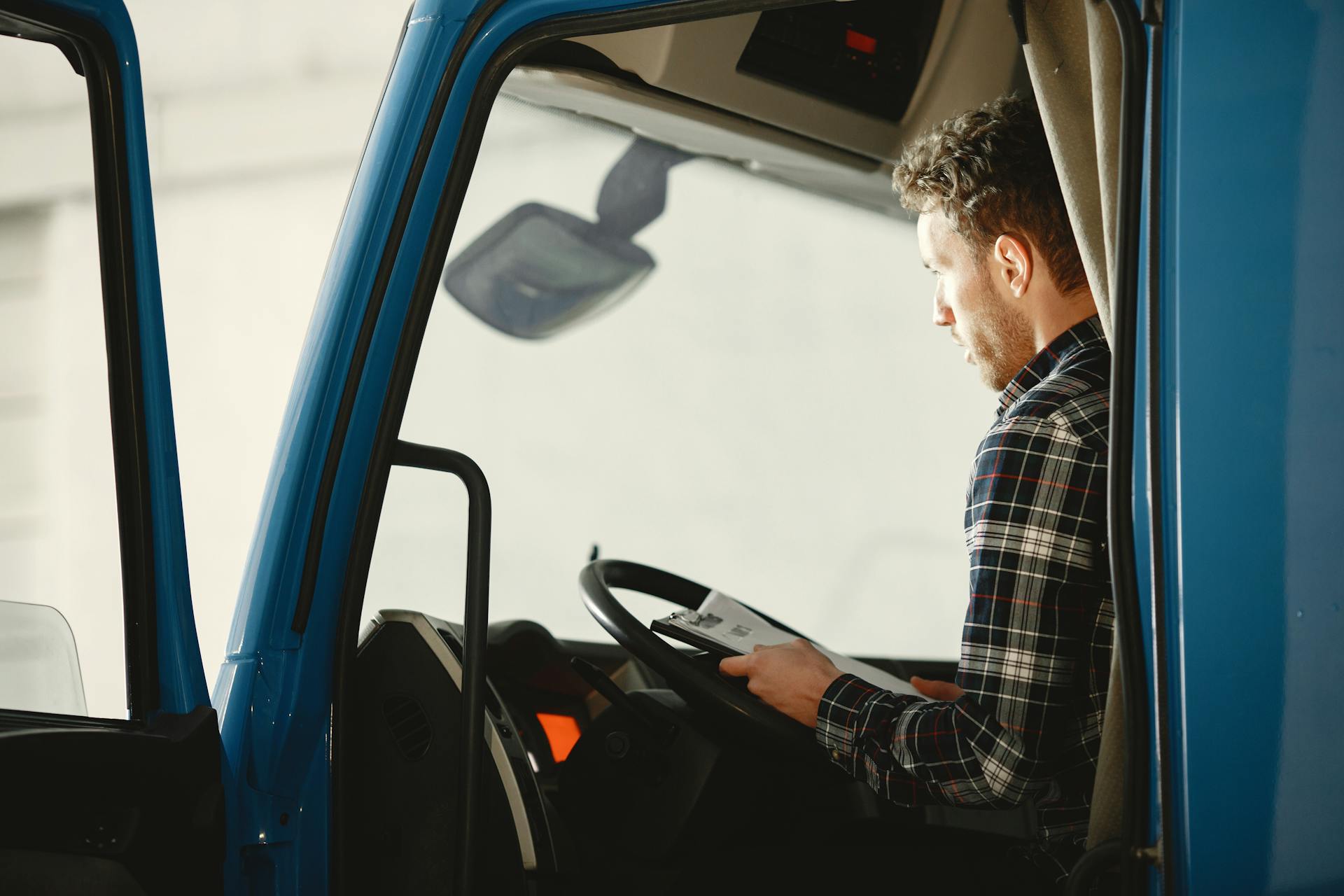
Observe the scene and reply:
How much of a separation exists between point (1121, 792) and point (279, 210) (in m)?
6.67

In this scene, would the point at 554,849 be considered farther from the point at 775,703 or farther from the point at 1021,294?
the point at 1021,294

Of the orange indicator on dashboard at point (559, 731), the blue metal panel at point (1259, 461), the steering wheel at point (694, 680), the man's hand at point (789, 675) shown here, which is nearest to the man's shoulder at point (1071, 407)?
the blue metal panel at point (1259, 461)

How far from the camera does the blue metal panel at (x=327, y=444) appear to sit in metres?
1.29

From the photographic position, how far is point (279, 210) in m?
6.83

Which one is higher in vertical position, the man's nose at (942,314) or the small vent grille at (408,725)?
the man's nose at (942,314)

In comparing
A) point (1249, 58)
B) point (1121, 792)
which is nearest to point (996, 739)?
point (1121, 792)

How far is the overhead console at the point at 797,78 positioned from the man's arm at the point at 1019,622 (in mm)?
839

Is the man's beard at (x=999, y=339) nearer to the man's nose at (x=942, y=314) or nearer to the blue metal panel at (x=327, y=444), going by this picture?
the man's nose at (x=942, y=314)

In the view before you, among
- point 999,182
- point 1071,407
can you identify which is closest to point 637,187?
point 999,182

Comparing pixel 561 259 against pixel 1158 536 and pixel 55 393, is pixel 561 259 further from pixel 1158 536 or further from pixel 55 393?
pixel 1158 536

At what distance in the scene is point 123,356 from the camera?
1133mm

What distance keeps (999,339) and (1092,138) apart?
1.15ft

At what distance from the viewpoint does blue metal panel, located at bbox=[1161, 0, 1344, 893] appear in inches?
35.3

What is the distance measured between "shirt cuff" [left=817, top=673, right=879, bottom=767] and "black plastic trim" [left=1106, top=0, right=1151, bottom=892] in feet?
1.33
